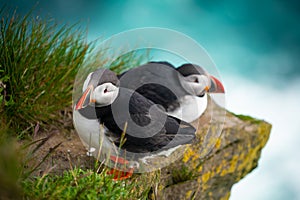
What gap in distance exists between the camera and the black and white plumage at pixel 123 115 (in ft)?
10.1

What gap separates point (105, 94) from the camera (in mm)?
3086

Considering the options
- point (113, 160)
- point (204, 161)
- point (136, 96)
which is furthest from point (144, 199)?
point (204, 161)

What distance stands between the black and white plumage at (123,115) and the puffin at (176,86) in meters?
0.71

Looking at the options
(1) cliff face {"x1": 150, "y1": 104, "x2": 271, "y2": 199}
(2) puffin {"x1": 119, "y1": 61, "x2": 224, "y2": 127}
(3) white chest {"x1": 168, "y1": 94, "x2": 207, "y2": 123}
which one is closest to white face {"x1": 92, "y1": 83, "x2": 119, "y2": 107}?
(2) puffin {"x1": 119, "y1": 61, "x2": 224, "y2": 127}

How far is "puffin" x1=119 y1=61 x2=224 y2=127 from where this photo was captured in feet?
13.3

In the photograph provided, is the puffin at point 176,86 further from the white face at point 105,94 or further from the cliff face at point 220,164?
the white face at point 105,94

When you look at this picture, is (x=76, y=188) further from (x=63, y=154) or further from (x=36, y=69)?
(x=36, y=69)

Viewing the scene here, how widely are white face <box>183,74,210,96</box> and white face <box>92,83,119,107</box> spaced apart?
1276mm

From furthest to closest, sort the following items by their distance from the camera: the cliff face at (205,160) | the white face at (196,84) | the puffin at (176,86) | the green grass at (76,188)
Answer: the white face at (196,84), the puffin at (176,86), the cliff face at (205,160), the green grass at (76,188)

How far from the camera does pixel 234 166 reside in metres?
5.21

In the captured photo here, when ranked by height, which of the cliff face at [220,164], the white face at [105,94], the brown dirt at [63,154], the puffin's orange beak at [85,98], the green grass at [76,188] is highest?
the cliff face at [220,164]

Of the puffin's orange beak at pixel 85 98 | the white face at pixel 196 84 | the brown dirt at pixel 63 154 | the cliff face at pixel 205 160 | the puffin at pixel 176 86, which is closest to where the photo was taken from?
the puffin's orange beak at pixel 85 98

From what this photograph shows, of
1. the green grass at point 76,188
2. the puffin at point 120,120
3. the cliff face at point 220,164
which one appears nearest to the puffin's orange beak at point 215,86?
the cliff face at point 220,164

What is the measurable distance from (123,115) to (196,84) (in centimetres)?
134
